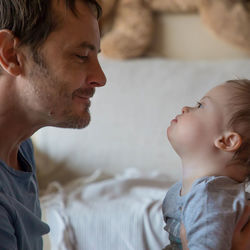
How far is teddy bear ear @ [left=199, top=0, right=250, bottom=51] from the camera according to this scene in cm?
217

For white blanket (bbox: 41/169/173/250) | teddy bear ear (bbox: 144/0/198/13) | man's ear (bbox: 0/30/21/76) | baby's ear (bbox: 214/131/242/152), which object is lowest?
white blanket (bbox: 41/169/173/250)

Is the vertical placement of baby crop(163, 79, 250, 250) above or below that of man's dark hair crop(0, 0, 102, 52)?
below

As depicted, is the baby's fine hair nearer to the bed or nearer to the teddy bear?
the bed

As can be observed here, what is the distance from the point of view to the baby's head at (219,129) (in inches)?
41.6

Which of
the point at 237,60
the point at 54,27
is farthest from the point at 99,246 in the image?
the point at 237,60

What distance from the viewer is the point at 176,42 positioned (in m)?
2.41

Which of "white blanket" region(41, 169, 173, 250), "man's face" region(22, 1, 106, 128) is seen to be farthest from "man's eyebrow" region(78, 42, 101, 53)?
"white blanket" region(41, 169, 173, 250)

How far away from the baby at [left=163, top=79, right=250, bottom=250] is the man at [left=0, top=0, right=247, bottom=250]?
0.39 feet

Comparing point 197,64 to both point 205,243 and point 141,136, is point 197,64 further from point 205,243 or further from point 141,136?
point 205,243

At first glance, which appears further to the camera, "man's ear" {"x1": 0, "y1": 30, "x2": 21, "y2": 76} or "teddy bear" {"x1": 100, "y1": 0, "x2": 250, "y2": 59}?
"teddy bear" {"x1": 100, "y1": 0, "x2": 250, "y2": 59}

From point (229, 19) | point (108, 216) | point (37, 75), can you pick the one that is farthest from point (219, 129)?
point (229, 19)

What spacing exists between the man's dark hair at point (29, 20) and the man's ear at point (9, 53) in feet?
0.05

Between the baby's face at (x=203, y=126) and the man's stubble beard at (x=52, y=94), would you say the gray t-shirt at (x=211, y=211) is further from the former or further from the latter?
the man's stubble beard at (x=52, y=94)

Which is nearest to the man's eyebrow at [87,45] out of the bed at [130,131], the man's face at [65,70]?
the man's face at [65,70]
